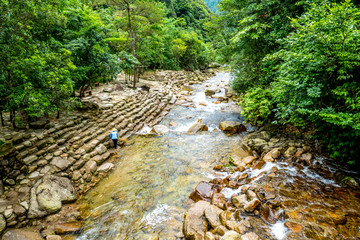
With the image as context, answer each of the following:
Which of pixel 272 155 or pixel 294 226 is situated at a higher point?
pixel 272 155

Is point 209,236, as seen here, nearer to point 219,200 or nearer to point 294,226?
point 219,200

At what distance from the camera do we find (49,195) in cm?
542

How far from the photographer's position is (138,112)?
13352 millimetres

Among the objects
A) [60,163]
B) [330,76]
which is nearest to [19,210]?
[60,163]

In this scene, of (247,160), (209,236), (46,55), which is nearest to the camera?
(209,236)

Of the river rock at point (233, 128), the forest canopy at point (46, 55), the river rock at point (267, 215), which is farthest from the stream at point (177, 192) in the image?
the forest canopy at point (46, 55)

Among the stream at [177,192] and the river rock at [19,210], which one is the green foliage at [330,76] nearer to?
the stream at [177,192]

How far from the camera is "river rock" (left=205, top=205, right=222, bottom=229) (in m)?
4.33

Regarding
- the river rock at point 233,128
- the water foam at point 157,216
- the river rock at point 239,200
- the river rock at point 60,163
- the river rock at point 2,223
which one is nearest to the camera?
the river rock at point 2,223

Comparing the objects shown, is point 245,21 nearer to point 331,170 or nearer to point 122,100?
point 331,170

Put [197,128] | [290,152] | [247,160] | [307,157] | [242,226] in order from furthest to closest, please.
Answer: [197,128] < [247,160] < [290,152] < [307,157] < [242,226]

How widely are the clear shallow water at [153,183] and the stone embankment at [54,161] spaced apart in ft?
2.62

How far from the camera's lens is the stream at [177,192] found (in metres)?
4.31

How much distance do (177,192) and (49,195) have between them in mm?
4178
